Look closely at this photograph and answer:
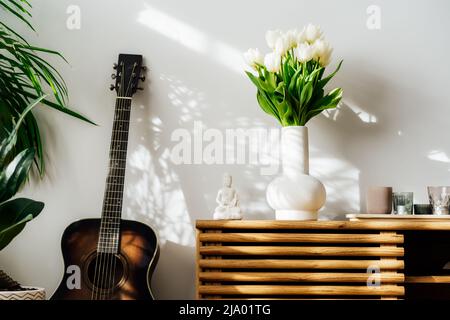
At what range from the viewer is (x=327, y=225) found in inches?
65.2

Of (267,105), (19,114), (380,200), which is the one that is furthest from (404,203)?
(19,114)

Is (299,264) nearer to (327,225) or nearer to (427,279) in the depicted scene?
(327,225)

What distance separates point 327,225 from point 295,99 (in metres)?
0.46

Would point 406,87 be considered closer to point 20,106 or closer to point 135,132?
point 135,132

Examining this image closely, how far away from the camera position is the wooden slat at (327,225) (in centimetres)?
165

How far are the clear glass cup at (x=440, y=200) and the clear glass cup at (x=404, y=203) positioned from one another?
0.08 meters

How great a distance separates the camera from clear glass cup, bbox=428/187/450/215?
5.99ft

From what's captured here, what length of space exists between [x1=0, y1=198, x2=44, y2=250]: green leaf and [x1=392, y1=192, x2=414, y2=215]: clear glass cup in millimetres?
1257

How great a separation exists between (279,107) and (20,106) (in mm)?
993

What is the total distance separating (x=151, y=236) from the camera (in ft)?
6.03

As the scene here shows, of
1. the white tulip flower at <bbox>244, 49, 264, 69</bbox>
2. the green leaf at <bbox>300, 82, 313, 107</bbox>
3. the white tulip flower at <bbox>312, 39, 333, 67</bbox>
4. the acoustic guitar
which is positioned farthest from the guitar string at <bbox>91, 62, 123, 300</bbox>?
the white tulip flower at <bbox>312, 39, 333, 67</bbox>

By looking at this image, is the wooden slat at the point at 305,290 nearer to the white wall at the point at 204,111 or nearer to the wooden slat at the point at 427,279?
the wooden slat at the point at 427,279

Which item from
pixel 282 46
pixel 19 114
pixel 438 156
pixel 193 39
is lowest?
pixel 438 156
